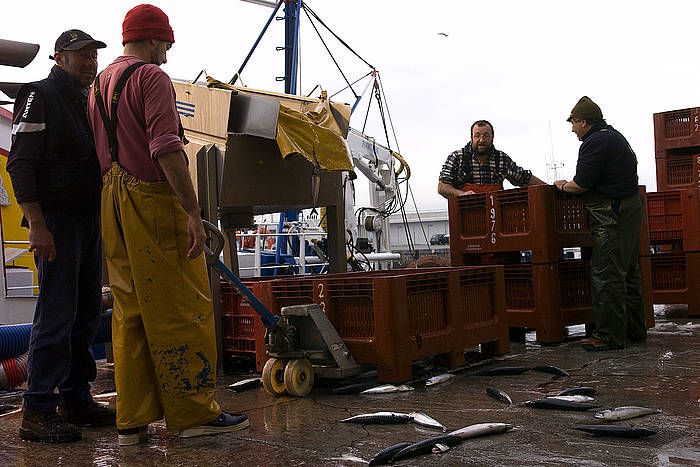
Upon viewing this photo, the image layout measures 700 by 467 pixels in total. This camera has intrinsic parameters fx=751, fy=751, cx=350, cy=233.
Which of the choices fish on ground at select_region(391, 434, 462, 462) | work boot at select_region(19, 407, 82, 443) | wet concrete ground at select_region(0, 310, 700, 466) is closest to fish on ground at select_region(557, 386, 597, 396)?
wet concrete ground at select_region(0, 310, 700, 466)

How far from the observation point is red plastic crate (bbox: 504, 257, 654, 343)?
24.1 feet

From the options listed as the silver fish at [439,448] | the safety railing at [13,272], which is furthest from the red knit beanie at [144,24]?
the safety railing at [13,272]

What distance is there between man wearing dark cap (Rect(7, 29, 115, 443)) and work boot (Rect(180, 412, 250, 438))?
71 centimetres

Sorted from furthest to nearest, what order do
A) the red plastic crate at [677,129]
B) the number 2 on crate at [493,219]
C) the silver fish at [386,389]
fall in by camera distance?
the red plastic crate at [677,129]
the number 2 on crate at [493,219]
the silver fish at [386,389]

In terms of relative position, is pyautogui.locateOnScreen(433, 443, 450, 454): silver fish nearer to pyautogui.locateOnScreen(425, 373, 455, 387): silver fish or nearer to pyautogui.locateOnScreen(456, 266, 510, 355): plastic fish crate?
pyautogui.locateOnScreen(425, 373, 455, 387): silver fish

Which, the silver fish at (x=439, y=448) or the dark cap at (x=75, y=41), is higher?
the dark cap at (x=75, y=41)

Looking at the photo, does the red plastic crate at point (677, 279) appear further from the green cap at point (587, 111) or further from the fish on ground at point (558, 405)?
the fish on ground at point (558, 405)

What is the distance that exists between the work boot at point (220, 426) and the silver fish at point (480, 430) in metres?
1.25

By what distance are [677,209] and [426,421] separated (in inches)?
268

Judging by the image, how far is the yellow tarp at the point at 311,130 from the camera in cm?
680

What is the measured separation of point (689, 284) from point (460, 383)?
16.7 ft

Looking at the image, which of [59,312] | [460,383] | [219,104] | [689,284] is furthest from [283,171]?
[689,284]

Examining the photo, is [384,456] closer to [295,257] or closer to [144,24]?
[144,24]

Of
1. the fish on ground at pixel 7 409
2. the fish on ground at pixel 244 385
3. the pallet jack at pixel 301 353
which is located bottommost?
the fish on ground at pixel 7 409
